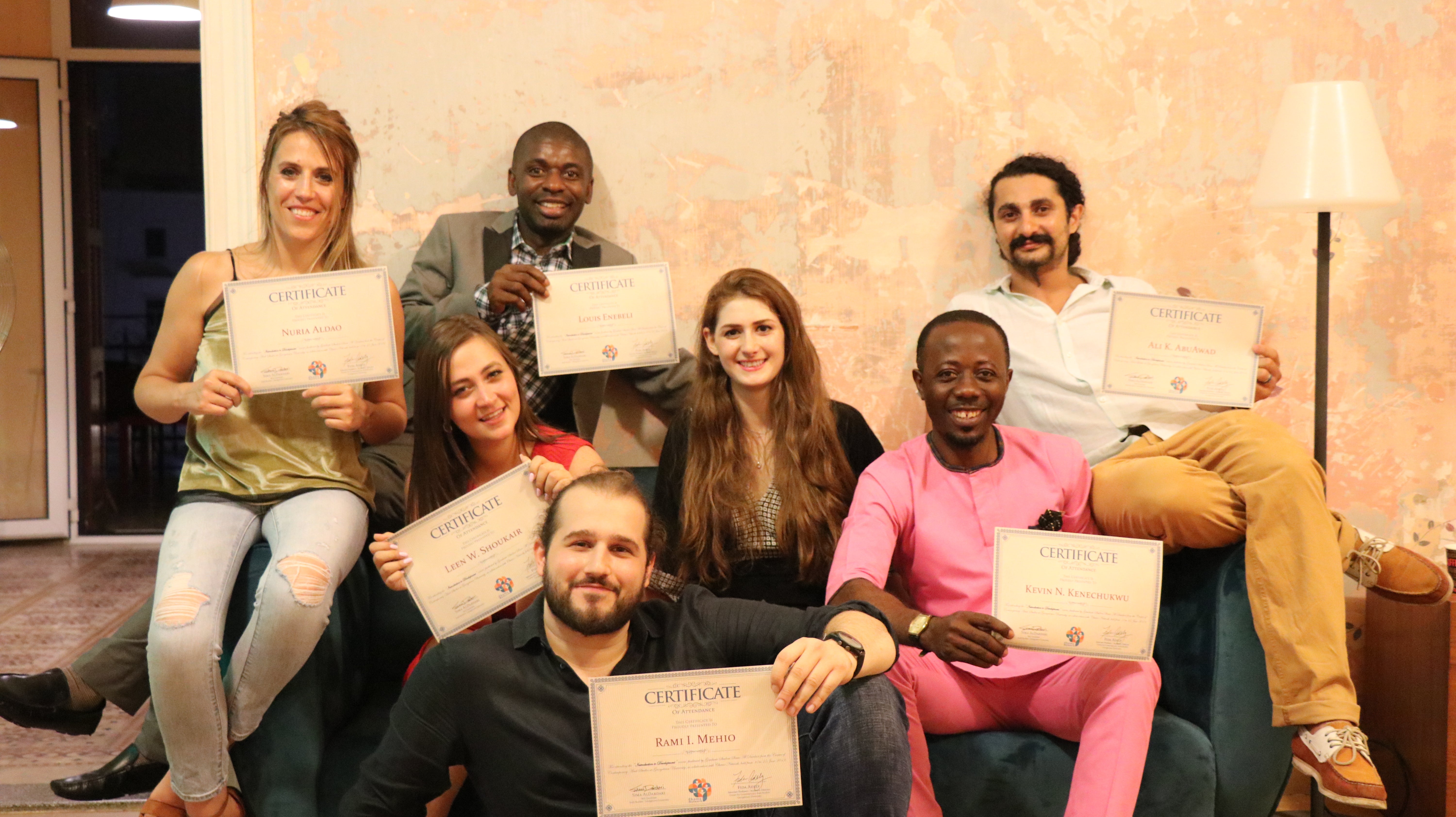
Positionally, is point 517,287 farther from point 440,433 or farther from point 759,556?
point 759,556

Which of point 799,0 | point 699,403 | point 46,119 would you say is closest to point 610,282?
point 699,403

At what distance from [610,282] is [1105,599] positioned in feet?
4.59

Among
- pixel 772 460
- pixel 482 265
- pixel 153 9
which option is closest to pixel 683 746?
pixel 772 460

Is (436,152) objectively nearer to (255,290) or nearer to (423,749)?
(255,290)

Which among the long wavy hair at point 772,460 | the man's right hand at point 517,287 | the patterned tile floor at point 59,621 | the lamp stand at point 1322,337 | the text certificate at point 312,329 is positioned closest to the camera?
the text certificate at point 312,329

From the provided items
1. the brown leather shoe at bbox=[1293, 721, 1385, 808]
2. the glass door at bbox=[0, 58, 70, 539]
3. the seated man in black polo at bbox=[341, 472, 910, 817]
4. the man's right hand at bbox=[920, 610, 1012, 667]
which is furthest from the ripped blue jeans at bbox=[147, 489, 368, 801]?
the glass door at bbox=[0, 58, 70, 539]

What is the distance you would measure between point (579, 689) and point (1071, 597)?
89cm

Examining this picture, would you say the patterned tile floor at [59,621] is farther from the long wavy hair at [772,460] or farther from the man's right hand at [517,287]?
the long wavy hair at [772,460]

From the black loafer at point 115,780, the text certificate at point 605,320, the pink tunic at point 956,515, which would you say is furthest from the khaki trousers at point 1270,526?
the black loafer at point 115,780

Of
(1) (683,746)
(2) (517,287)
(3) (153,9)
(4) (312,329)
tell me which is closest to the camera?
(1) (683,746)

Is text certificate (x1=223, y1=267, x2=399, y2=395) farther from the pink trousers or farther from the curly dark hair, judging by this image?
the curly dark hair

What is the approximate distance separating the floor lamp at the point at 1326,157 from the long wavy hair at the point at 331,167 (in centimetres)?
224

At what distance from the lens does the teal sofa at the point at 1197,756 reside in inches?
84.2

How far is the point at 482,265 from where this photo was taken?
9.87 ft
